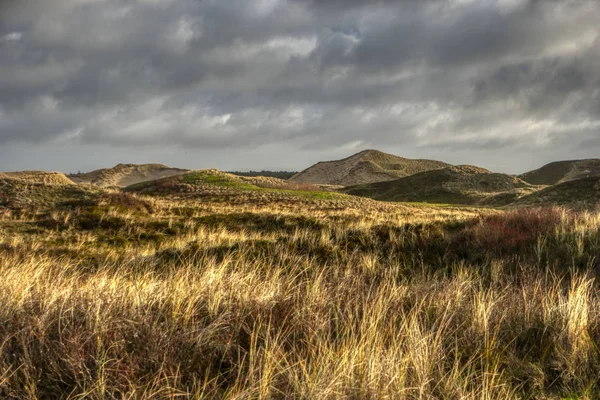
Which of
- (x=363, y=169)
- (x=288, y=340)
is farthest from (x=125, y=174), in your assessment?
(x=288, y=340)

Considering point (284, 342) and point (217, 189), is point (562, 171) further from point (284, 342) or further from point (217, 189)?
point (284, 342)

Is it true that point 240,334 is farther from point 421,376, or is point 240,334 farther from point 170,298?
point 421,376

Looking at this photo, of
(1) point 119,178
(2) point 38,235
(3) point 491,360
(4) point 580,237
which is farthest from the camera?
(1) point 119,178

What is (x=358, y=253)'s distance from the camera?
30.1ft

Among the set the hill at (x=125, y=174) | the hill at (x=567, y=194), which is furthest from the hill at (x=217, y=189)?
the hill at (x=125, y=174)

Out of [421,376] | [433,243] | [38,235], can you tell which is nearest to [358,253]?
[433,243]

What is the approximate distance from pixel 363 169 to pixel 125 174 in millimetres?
62372

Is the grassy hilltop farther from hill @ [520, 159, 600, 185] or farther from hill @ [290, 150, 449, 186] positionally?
hill @ [520, 159, 600, 185]

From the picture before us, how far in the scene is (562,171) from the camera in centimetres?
9950

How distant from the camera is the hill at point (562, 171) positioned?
292 ft

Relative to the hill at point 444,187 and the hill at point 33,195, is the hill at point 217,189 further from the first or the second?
the hill at point 444,187

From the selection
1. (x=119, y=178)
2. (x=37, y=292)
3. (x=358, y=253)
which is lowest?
(x=358, y=253)

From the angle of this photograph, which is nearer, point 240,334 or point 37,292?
point 240,334

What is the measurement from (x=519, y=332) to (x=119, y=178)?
83.6 m
